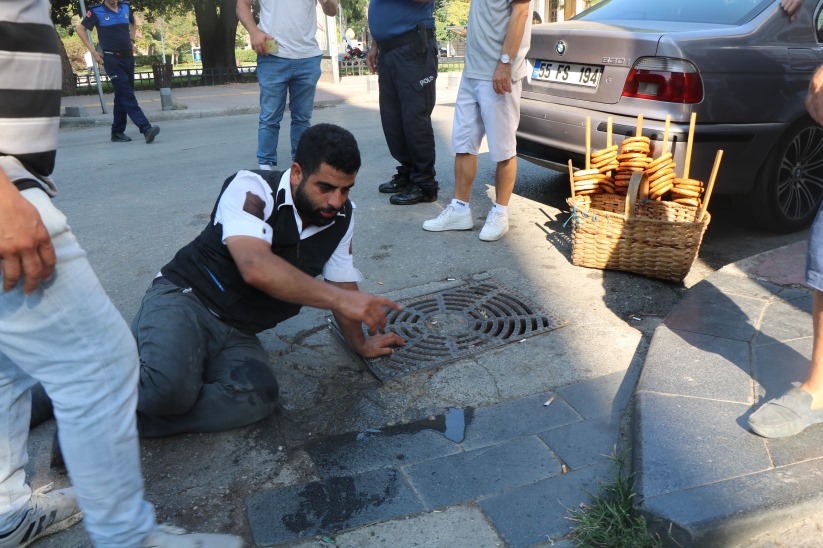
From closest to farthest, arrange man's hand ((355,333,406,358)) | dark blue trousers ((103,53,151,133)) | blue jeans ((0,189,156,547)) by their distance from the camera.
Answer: blue jeans ((0,189,156,547)), man's hand ((355,333,406,358)), dark blue trousers ((103,53,151,133))

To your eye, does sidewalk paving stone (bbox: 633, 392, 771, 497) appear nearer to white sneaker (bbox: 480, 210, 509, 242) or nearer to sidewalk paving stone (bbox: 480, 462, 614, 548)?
sidewalk paving stone (bbox: 480, 462, 614, 548)

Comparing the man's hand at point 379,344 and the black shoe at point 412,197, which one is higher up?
the black shoe at point 412,197

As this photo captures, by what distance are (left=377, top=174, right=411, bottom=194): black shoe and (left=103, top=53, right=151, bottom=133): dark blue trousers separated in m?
4.60

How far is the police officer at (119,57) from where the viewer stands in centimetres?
900

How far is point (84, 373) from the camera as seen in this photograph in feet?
5.24

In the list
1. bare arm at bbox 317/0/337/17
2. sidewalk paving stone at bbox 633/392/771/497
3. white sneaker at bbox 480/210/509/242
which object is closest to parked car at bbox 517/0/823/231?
white sneaker at bbox 480/210/509/242

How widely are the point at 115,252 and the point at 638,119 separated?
3.36 m

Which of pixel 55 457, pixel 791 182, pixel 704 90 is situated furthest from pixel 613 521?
pixel 791 182

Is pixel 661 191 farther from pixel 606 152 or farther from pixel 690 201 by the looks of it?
pixel 606 152

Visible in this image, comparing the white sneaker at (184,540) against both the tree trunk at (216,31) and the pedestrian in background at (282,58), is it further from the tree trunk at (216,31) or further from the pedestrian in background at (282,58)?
the tree trunk at (216,31)

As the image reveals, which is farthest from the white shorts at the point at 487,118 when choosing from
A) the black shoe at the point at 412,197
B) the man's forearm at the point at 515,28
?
the black shoe at the point at 412,197

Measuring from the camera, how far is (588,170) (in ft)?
13.9

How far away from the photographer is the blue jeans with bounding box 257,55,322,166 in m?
5.89

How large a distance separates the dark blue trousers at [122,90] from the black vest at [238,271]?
22.4 feet
